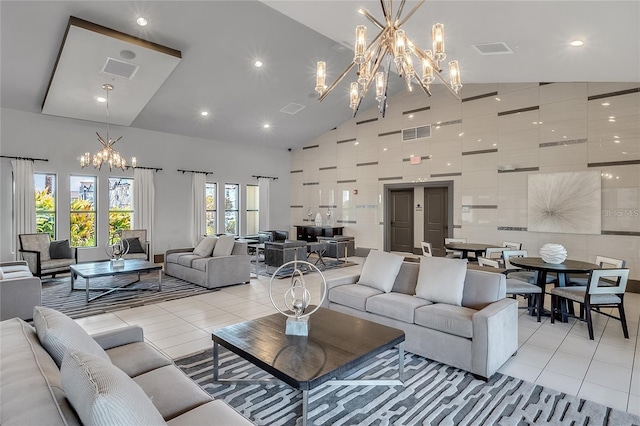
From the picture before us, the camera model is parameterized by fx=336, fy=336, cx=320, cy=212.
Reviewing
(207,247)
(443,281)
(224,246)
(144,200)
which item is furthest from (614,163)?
(144,200)

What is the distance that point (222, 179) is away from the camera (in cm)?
981

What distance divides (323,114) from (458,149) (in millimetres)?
3673

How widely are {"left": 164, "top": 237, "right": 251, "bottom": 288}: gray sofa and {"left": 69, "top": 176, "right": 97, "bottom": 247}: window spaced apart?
97.6 inches

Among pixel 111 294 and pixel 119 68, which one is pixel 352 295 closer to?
pixel 111 294

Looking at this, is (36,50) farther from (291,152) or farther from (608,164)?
(608,164)

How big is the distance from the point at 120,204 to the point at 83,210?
29.9 inches

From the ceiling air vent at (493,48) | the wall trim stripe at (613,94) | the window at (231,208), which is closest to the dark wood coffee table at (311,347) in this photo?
the ceiling air vent at (493,48)

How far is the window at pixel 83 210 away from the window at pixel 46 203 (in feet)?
1.02

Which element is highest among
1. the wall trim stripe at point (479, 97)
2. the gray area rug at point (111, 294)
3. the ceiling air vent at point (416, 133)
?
the wall trim stripe at point (479, 97)

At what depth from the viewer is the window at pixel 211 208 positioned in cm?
963

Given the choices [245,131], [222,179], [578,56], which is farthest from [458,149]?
[222,179]

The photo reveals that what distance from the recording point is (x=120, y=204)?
8.09m

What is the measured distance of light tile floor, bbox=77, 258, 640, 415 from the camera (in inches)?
108

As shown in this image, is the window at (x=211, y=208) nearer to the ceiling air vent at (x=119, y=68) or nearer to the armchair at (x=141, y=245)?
the armchair at (x=141, y=245)
